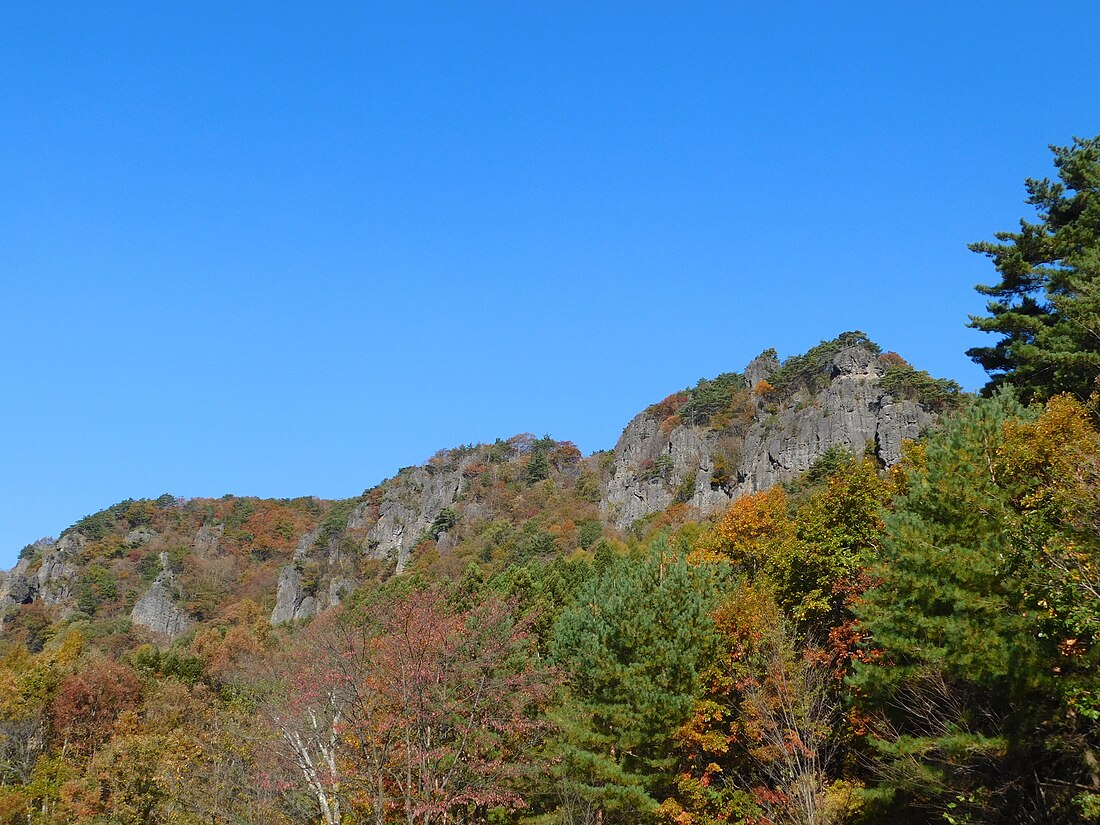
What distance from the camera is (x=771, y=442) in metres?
57.9

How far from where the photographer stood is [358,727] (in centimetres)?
1363

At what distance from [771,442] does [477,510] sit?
3211cm

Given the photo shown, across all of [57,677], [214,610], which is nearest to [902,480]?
[57,677]

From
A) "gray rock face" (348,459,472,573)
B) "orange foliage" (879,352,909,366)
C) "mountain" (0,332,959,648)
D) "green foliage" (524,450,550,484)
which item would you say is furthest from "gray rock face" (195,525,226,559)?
"orange foliage" (879,352,909,366)

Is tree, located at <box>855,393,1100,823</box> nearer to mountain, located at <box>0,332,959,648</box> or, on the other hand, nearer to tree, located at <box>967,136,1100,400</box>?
tree, located at <box>967,136,1100,400</box>

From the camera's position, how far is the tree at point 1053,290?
1814 centimetres

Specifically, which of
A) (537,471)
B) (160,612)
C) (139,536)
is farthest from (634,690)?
(139,536)

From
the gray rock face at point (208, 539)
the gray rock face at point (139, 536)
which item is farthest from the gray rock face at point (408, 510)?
the gray rock face at point (139, 536)

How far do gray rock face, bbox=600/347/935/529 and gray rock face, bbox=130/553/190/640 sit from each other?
128 feet

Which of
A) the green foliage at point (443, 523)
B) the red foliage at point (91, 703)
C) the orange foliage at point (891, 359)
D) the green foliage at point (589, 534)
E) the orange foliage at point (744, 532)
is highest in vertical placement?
the orange foliage at point (891, 359)

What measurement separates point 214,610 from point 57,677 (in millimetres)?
43433

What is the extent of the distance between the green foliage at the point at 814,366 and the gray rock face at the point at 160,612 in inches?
2218

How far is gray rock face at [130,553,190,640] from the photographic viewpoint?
66.4 m

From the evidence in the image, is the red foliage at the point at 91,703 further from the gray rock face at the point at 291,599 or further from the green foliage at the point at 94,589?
the green foliage at the point at 94,589
